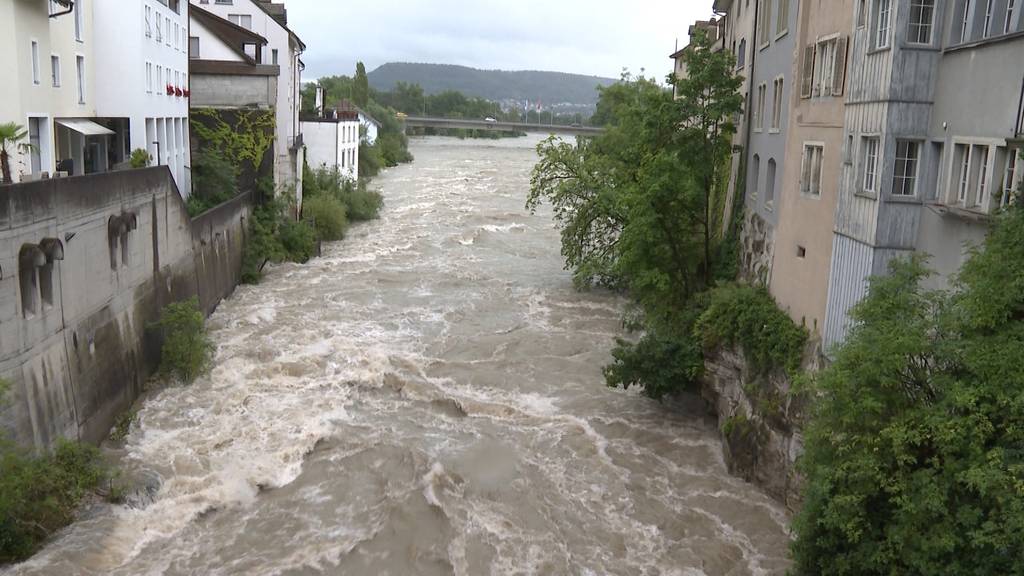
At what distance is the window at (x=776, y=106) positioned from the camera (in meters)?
20.3

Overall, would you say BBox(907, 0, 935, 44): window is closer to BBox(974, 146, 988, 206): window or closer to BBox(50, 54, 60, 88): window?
BBox(974, 146, 988, 206): window

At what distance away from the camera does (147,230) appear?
72.4 feet

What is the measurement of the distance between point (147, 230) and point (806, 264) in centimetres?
1565

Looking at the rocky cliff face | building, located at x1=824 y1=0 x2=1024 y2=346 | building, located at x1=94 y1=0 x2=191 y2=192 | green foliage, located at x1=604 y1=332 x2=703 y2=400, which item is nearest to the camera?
building, located at x1=824 y1=0 x2=1024 y2=346

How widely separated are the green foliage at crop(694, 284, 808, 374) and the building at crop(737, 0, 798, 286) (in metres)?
1.04

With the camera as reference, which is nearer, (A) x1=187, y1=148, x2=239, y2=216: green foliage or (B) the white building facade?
(A) x1=187, y1=148, x2=239, y2=216: green foliage

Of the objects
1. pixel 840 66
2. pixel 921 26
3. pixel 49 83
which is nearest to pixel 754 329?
pixel 840 66

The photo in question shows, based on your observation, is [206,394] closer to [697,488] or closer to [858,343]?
[697,488]

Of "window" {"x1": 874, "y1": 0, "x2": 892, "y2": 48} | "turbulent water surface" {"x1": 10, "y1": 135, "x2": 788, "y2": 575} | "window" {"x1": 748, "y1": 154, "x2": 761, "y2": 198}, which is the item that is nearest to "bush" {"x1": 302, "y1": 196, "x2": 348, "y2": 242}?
"turbulent water surface" {"x1": 10, "y1": 135, "x2": 788, "y2": 575}

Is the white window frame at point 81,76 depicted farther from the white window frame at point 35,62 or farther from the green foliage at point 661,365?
the green foliage at point 661,365

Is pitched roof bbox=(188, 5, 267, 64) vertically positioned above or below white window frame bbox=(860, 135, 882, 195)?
above

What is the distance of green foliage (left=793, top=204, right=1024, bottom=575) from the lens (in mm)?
8750

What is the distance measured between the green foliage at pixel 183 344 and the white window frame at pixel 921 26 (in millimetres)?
16735

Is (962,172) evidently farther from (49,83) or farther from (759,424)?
(49,83)
